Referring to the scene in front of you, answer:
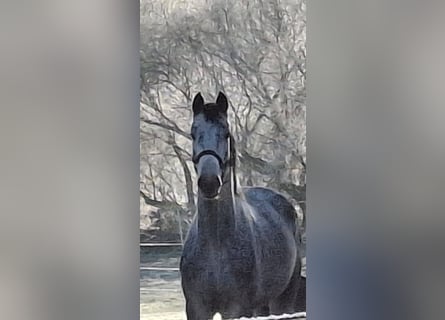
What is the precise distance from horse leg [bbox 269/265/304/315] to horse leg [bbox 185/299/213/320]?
0.52 feet

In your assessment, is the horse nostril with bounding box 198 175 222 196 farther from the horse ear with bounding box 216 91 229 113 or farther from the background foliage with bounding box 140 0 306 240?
the horse ear with bounding box 216 91 229 113

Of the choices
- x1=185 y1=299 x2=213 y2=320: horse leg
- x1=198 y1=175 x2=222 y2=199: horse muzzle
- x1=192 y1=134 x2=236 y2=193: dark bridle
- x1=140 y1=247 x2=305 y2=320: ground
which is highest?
x1=192 y1=134 x2=236 y2=193: dark bridle

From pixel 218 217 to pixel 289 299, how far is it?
27 centimetres

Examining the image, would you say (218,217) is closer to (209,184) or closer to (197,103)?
(209,184)

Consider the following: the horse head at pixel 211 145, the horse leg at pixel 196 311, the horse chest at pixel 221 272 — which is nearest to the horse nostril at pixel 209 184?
the horse head at pixel 211 145

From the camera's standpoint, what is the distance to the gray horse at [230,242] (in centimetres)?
120

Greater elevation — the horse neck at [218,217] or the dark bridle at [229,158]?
the dark bridle at [229,158]

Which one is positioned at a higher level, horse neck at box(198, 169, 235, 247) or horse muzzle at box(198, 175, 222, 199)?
horse muzzle at box(198, 175, 222, 199)

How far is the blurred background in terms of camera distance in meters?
1.17

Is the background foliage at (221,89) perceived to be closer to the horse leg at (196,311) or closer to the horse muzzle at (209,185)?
the horse muzzle at (209,185)

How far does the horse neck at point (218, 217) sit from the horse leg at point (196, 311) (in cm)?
14

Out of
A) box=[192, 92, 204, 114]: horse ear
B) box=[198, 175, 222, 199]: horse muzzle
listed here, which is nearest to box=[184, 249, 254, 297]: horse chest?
box=[198, 175, 222, 199]: horse muzzle
